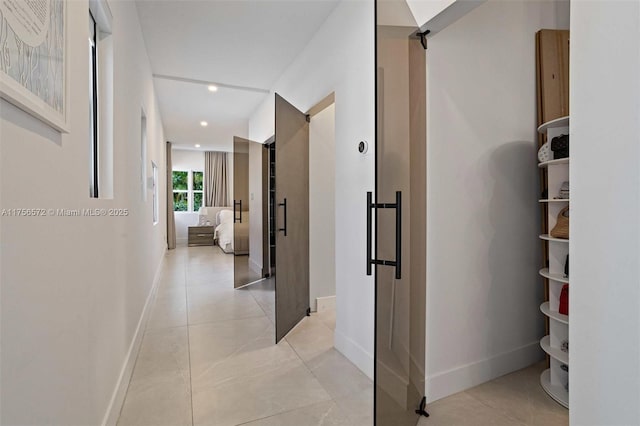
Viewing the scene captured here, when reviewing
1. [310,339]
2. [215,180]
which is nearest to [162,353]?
[310,339]

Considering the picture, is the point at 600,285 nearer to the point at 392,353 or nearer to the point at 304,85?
the point at 392,353

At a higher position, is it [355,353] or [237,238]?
[237,238]

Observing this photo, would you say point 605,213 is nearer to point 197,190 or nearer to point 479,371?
point 479,371

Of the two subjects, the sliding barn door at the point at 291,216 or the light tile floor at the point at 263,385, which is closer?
the light tile floor at the point at 263,385

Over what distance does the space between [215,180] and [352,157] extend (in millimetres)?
8235

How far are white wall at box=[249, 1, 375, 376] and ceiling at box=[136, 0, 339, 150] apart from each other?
0.37m

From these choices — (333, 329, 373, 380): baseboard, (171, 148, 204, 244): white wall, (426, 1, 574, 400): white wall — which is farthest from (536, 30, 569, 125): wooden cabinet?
(171, 148, 204, 244): white wall

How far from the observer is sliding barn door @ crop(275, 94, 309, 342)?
2.79 metres

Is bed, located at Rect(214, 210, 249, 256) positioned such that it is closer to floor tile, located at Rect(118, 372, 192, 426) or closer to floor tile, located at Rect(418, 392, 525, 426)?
floor tile, located at Rect(118, 372, 192, 426)

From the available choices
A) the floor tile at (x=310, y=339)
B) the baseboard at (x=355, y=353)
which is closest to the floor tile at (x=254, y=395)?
the floor tile at (x=310, y=339)

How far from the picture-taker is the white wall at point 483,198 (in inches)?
75.5

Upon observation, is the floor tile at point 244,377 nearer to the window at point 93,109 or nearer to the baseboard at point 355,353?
the baseboard at point 355,353

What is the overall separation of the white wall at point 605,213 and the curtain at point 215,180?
9.73m

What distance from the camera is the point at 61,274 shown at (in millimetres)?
1022
